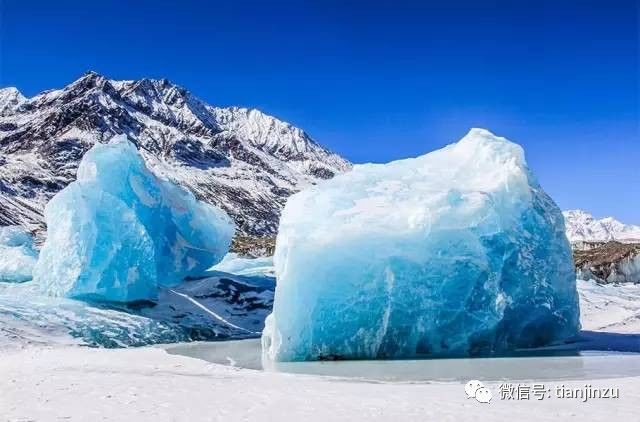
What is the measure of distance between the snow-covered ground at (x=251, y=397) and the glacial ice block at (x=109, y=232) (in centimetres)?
880

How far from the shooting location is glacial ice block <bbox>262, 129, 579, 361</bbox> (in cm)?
1641

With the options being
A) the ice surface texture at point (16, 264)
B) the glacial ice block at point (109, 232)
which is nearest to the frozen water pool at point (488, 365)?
the glacial ice block at point (109, 232)

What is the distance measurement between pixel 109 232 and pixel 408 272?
40.3ft

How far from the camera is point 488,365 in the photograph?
14.4 meters

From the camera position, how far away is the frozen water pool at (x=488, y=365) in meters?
12.5

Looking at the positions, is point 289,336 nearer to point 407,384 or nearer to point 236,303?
point 407,384

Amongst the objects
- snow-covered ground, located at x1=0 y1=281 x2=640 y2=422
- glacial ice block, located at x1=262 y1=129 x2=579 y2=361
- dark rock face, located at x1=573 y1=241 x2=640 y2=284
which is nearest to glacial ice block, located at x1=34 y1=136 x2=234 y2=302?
glacial ice block, located at x1=262 y1=129 x2=579 y2=361

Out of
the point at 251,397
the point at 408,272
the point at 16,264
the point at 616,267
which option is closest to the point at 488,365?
the point at 408,272

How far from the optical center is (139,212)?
25.5 m

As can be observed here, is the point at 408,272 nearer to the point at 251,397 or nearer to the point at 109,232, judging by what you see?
the point at 251,397

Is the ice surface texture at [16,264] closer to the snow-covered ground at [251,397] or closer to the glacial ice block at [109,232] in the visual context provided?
the glacial ice block at [109,232]

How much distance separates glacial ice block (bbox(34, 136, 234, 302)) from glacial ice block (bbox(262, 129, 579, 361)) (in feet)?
27.7

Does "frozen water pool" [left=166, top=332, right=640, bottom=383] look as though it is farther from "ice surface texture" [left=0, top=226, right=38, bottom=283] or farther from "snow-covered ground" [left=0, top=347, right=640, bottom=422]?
"ice surface texture" [left=0, top=226, right=38, bottom=283]

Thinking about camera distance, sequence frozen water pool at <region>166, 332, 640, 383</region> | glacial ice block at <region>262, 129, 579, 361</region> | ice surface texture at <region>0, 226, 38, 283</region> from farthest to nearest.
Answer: ice surface texture at <region>0, 226, 38, 283</region> < glacial ice block at <region>262, 129, 579, 361</region> < frozen water pool at <region>166, 332, 640, 383</region>
